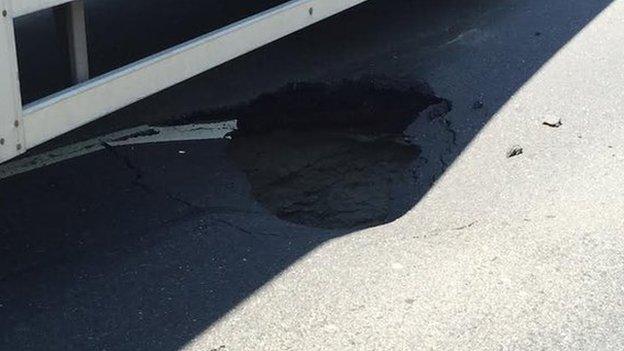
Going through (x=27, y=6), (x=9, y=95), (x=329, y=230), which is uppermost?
(x=27, y=6)

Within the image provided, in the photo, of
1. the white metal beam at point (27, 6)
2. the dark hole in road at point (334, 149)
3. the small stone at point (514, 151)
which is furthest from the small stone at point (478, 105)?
the white metal beam at point (27, 6)

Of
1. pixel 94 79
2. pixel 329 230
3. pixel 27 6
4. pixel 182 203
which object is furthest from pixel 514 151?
pixel 27 6

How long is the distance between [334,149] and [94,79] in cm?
168

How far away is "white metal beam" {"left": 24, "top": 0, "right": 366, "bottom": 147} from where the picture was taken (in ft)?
10.7

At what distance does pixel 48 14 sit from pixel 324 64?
80.8 inches

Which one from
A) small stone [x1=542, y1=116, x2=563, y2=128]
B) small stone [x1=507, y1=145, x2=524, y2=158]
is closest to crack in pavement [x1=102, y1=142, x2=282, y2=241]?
small stone [x1=507, y1=145, x2=524, y2=158]

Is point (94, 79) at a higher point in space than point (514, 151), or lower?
Result: higher

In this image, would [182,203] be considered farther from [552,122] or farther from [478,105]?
[552,122]

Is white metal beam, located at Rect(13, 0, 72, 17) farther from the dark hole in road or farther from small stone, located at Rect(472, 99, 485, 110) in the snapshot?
small stone, located at Rect(472, 99, 485, 110)

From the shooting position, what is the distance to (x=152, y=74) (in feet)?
12.1

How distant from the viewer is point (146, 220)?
4.04 m

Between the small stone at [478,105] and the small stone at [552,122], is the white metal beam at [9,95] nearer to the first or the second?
the small stone at [478,105]

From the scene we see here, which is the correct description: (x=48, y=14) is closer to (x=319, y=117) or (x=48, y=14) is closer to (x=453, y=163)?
(x=319, y=117)

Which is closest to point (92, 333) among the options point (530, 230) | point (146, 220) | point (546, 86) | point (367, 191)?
point (146, 220)
